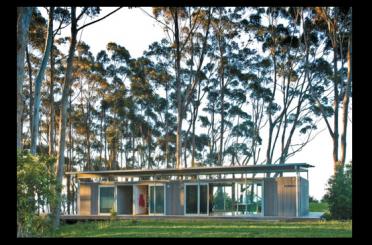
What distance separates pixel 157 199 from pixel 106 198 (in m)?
2.37

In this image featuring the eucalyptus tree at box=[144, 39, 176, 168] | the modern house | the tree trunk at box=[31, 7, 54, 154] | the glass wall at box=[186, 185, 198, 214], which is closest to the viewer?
the tree trunk at box=[31, 7, 54, 154]

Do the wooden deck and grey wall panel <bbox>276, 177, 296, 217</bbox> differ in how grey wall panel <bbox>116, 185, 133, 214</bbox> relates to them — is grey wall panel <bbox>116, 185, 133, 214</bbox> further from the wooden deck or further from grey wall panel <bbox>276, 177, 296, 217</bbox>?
grey wall panel <bbox>276, 177, 296, 217</bbox>

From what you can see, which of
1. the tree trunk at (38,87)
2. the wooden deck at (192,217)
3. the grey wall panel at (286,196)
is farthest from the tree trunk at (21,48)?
the grey wall panel at (286,196)

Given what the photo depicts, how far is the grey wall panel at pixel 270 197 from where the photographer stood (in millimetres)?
18156

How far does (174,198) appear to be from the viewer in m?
20.1

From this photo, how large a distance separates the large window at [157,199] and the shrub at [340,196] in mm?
6389

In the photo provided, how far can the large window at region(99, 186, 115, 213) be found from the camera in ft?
70.5

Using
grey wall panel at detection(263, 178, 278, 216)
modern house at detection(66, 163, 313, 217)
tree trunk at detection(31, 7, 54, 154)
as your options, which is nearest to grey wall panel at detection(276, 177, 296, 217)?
modern house at detection(66, 163, 313, 217)

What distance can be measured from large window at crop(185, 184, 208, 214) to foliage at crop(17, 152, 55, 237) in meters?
9.03

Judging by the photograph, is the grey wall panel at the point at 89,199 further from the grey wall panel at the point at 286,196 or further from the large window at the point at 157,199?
the grey wall panel at the point at 286,196

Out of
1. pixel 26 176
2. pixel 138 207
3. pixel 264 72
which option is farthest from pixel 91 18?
pixel 264 72

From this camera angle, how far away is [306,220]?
1709 centimetres
